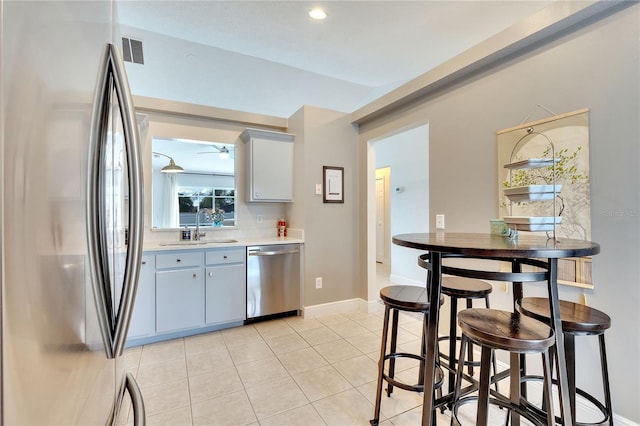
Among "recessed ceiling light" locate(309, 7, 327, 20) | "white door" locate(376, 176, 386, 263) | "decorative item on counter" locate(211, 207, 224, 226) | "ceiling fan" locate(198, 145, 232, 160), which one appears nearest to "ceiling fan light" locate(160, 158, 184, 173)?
"ceiling fan" locate(198, 145, 232, 160)

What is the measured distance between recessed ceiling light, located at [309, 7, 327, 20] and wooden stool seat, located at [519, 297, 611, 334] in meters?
2.96

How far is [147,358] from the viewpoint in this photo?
2500mm

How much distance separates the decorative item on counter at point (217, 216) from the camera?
11.8ft

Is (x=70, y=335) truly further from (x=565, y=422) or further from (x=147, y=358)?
(x=147, y=358)

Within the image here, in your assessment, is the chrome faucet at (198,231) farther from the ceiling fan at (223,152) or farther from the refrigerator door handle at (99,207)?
the refrigerator door handle at (99,207)

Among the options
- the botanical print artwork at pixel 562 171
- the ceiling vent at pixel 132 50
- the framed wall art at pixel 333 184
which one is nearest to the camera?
the botanical print artwork at pixel 562 171

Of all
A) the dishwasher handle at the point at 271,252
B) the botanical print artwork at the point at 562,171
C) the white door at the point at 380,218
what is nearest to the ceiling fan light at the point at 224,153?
the dishwasher handle at the point at 271,252

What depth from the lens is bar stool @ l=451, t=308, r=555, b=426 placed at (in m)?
1.12

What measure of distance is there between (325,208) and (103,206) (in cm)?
288

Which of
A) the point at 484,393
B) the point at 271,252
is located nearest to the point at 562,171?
the point at 484,393

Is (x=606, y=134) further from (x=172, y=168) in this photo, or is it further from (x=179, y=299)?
(x=172, y=168)

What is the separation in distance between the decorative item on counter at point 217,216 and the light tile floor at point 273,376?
130cm

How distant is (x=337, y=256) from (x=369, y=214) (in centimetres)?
67

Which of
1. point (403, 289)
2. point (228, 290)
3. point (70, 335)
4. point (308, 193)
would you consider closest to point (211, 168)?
point (308, 193)
